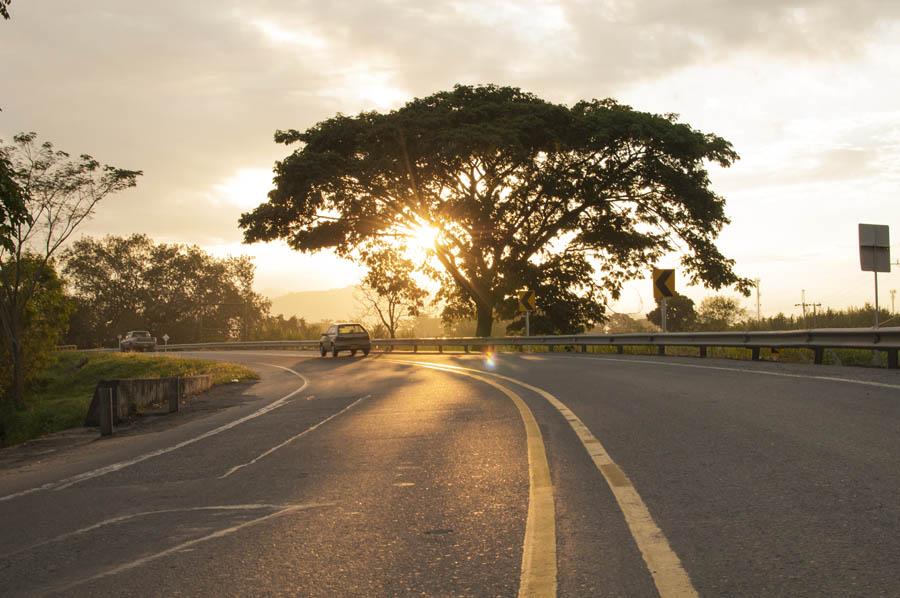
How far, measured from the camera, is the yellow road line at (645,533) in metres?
3.25

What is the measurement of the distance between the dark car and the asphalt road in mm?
27002

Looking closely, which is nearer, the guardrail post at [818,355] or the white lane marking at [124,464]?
the white lane marking at [124,464]

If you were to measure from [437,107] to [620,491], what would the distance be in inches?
1209

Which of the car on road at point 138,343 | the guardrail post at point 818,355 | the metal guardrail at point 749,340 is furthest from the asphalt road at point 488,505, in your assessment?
the car on road at point 138,343

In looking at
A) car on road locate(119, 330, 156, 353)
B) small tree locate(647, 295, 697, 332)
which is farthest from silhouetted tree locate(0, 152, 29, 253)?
car on road locate(119, 330, 156, 353)

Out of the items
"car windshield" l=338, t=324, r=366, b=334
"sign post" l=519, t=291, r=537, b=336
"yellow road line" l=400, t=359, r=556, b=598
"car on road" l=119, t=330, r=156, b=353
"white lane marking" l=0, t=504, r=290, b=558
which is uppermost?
"sign post" l=519, t=291, r=537, b=336

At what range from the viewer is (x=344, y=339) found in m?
37.2

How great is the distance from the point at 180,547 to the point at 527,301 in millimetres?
33585

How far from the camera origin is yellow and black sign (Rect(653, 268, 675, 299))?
2450 centimetres

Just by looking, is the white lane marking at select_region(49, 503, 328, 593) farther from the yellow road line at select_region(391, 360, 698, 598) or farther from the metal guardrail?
the metal guardrail

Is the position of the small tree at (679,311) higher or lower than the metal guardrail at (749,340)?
higher

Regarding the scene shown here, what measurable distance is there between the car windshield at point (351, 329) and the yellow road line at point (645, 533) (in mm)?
31018

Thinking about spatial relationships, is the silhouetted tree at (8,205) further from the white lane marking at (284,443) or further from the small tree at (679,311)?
A: the small tree at (679,311)

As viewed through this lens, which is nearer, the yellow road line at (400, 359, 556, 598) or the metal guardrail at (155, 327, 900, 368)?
the yellow road line at (400, 359, 556, 598)
